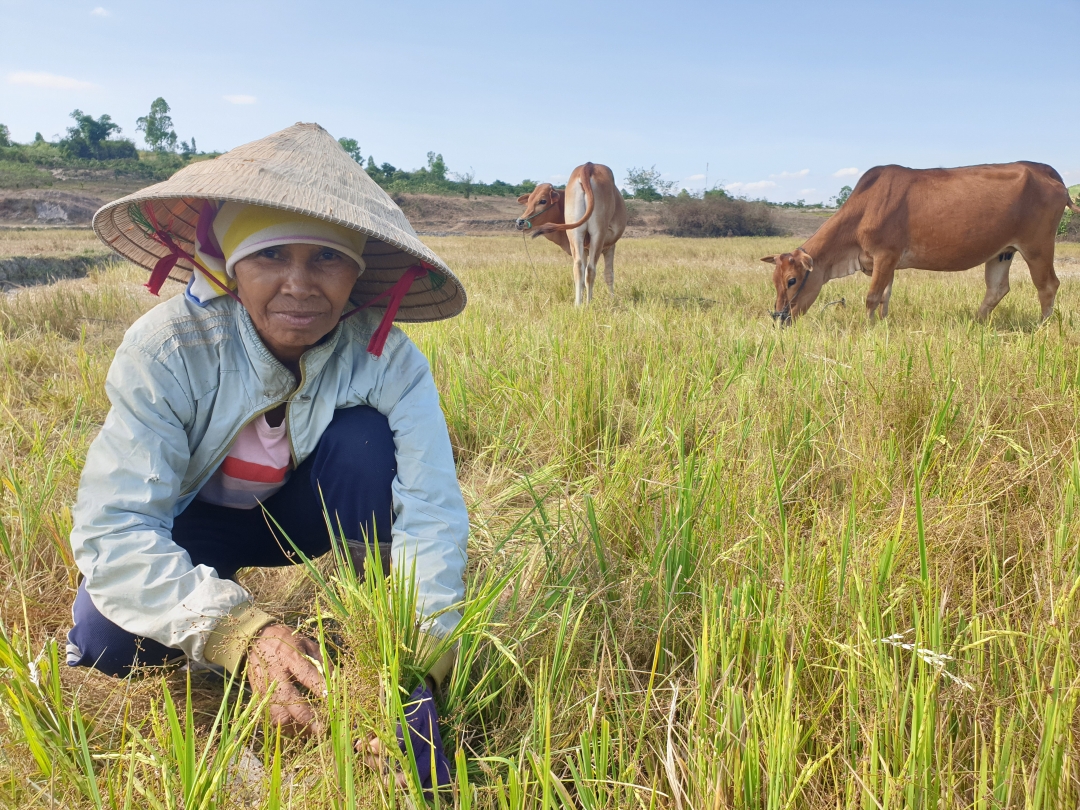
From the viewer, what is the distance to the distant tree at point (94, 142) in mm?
38938

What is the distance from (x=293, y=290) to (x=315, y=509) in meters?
0.55

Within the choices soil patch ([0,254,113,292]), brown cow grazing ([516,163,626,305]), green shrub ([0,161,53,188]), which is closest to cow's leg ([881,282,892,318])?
brown cow grazing ([516,163,626,305])

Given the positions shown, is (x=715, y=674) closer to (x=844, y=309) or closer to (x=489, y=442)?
(x=489, y=442)

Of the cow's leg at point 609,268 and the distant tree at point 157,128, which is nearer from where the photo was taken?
the cow's leg at point 609,268

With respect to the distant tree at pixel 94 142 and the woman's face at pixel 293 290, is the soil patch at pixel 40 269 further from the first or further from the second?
the distant tree at pixel 94 142

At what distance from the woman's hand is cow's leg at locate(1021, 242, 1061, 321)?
624 centimetres

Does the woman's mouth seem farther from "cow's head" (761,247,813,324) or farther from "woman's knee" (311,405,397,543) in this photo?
"cow's head" (761,247,813,324)

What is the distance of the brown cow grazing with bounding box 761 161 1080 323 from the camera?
18.5ft

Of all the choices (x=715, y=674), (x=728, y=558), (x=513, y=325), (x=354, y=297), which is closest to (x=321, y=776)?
(x=715, y=674)

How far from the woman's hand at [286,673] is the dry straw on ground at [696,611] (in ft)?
0.18

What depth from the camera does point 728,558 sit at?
1.49 metres

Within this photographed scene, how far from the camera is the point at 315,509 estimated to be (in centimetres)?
176

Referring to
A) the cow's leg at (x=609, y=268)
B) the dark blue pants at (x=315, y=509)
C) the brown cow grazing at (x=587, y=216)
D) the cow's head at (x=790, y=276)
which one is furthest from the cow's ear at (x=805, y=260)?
the dark blue pants at (x=315, y=509)

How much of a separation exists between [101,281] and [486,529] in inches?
229
